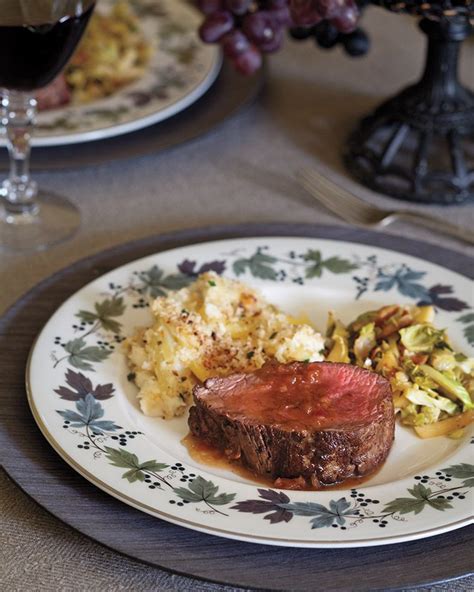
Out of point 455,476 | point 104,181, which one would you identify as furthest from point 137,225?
point 455,476

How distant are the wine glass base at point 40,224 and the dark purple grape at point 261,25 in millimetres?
509

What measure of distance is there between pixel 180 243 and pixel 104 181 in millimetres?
398

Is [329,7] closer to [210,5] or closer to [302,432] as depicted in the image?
[210,5]

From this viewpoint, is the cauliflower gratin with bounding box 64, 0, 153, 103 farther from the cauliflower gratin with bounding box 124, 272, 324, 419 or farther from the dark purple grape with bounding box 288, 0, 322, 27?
the cauliflower gratin with bounding box 124, 272, 324, 419

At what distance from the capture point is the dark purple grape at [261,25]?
76.9 inches

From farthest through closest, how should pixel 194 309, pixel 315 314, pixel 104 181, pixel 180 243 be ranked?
pixel 104 181 → pixel 180 243 → pixel 315 314 → pixel 194 309

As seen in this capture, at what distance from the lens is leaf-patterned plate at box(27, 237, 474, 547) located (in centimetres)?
110

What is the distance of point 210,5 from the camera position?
194 centimetres

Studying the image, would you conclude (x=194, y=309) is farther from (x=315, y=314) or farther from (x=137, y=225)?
(x=137, y=225)

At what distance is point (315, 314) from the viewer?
62.0 inches

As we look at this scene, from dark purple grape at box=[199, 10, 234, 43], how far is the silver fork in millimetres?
334

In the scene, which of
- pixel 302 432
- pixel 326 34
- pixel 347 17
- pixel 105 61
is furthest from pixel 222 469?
pixel 105 61

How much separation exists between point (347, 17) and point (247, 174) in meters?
0.46

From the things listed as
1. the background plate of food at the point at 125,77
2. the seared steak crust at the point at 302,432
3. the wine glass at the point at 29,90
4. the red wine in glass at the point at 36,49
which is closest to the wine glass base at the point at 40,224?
the wine glass at the point at 29,90
